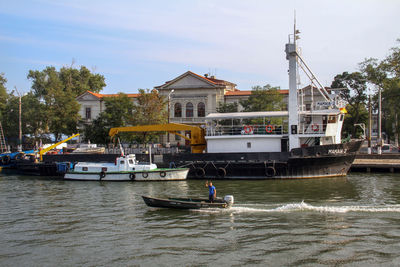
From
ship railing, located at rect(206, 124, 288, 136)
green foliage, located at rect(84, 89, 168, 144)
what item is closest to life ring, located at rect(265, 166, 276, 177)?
ship railing, located at rect(206, 124, 288, 136)

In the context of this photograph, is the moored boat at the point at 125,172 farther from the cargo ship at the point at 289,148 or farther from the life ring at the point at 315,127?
the life ring at the point at 315,127

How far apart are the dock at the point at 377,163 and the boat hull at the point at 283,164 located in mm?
5564

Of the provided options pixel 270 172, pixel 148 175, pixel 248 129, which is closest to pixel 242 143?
pixel 248 129

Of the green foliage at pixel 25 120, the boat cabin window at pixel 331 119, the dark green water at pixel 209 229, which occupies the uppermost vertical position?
the green foliage at pixel 25 120

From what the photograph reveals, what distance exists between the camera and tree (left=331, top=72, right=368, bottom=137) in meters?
57.7

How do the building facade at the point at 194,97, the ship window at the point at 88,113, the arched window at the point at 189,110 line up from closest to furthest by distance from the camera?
the building facade at the point at 194,97, the arched window at the point at 189,110, the ship window at the point at 88,113

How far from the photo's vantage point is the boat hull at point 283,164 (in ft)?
103

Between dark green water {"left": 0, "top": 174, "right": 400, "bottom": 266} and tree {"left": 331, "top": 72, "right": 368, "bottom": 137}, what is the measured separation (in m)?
34.1

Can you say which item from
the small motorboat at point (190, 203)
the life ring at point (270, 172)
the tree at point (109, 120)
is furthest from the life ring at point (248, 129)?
the tree at point (109, 120)

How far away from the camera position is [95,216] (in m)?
19.4

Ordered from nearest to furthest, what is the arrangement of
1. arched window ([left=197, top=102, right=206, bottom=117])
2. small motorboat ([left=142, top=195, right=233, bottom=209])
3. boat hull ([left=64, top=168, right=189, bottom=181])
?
small motorboat ([left=142, top=195, right=233, bottom=209]), boat hull ([left=64, top=168, right=189, bottom=181]), arched window ([left=197, top=102, right=206, bottom=117])

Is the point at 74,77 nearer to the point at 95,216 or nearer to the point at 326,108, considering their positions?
the point at 326,108

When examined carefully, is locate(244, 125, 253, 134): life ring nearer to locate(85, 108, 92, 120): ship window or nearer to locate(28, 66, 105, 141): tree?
locate(28, 66, 105, 141): tree

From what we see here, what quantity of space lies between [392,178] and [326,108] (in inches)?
313
